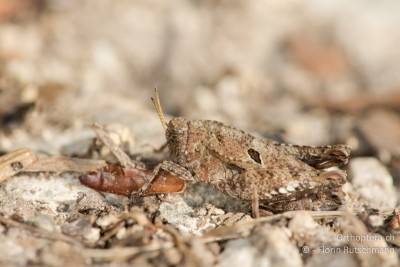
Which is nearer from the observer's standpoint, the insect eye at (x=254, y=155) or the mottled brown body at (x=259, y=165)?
the mottled brown body at (x=259, y=165)

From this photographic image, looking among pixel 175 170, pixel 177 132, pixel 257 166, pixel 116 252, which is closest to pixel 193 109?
pixel 177 132

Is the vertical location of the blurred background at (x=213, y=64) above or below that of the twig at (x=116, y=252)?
above

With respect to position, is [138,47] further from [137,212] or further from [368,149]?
[137,212]

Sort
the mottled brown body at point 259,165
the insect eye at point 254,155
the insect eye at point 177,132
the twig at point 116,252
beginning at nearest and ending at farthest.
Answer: the twig at point 116,252
the mottled brown body at point 259,165
the insect eye at point 254,155
the insect eye at point 177,132

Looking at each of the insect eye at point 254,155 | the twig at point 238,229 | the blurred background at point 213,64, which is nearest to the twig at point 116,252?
the twig at point 238,229

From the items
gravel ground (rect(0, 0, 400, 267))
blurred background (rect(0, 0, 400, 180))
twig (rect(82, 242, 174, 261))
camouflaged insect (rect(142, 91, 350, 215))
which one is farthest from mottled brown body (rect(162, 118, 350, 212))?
blurred background (rect(0, 0, 400, 180))

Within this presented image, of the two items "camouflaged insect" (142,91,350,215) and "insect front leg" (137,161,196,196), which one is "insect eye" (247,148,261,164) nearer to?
"camouflaged insect" (142,91,350,215)

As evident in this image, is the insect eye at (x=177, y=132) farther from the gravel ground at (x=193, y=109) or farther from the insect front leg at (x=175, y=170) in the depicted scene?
the gravel ground at (x=193, y=109)
